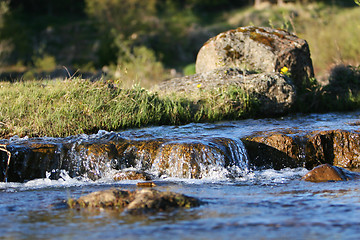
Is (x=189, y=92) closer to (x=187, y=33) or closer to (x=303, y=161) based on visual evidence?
(x=303, y=161)

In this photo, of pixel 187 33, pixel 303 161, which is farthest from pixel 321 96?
pixel 187 33

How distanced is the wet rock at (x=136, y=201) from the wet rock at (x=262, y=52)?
7.05m

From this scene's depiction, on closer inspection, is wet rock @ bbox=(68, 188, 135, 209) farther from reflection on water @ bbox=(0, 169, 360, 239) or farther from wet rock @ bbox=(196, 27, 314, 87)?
wet rock @ bbox=(196, 27, 314, 87)

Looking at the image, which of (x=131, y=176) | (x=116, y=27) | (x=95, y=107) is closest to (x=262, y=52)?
(x=95, y=107)

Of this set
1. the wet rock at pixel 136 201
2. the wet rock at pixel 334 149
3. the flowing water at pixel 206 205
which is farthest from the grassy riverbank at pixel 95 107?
the wet rock at pixel 136 201

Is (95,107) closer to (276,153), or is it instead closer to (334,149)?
(276,153)

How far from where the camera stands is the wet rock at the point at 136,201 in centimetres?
438

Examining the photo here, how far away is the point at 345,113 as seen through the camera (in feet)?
35.4

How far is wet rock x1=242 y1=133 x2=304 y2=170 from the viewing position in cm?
714

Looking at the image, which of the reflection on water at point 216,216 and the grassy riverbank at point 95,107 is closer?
the reflection on water at point 216,216

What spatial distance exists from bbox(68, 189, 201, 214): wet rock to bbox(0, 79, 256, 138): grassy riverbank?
12.7ft

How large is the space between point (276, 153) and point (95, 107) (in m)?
3.38

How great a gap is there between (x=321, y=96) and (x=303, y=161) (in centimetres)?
462

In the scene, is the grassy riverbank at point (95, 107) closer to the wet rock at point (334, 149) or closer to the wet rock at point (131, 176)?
the wet rock at point (131, 176)
